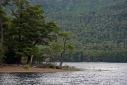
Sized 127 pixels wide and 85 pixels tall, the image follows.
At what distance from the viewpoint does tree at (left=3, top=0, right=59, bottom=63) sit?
73.5 metres

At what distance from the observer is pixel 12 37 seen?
254 feet

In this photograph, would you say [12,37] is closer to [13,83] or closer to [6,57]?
[6,57]

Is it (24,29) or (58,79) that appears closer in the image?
(58,79)

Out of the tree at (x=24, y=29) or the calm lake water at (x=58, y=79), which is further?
the tree at (x=24, y=29)

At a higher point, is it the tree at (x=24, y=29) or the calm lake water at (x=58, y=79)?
the tree at (x=24, y=29)

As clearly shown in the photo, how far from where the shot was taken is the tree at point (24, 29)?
73.5 m

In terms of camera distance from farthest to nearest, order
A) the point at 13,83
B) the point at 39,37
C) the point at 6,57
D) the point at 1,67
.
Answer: the point at 39,37 → the point at 6,57 → the point at 1,67 → the point at 13,83

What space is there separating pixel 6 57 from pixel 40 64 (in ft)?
28.0

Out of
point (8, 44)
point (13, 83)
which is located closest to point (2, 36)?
point (8, 44)

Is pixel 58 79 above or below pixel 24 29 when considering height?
below

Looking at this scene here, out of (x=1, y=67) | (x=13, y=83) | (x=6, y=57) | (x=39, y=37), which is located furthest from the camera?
(x=39, y=37)

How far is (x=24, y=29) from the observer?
247 feet

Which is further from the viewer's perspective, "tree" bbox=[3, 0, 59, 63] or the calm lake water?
"tree" bbox=[3, 0, 59, 63]

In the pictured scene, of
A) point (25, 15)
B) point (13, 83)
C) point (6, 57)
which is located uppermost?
point (25, 15)
